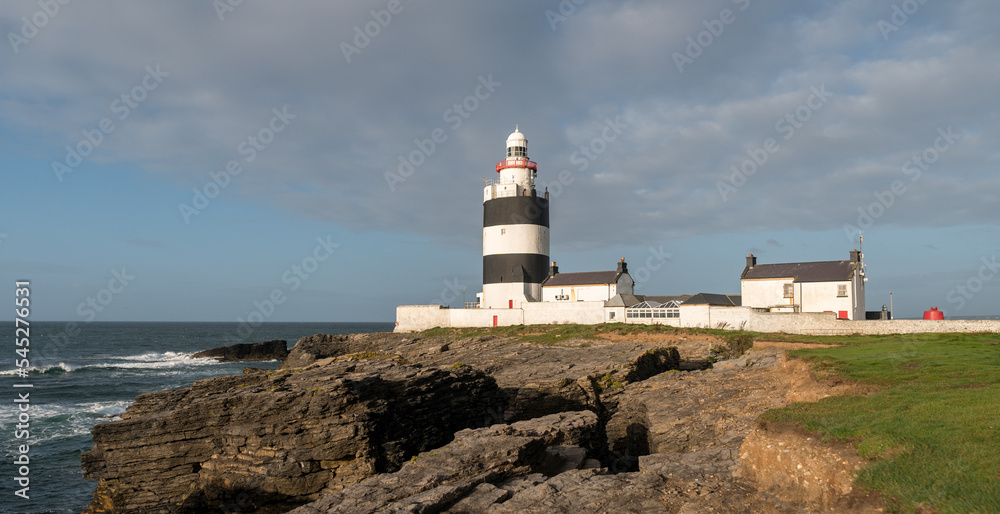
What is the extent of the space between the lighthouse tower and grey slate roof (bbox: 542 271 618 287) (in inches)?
47.0

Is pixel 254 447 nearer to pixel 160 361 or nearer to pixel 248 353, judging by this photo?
pixel 160 361

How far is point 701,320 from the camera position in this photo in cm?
4541

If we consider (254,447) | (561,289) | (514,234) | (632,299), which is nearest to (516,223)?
(514,234)

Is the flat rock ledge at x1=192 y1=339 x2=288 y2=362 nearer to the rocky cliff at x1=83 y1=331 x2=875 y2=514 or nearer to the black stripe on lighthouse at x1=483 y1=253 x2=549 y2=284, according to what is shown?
the black stripe on lighthouse at x1=483 y1=253 x2=549 y2=284

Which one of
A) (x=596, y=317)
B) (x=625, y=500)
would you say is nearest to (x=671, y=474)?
(x=625, y=500)

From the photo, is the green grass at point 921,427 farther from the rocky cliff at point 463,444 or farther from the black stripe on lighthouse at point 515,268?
the black stripe on lighthouse at point 515,268

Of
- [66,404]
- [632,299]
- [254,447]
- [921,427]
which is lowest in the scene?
[66,404]

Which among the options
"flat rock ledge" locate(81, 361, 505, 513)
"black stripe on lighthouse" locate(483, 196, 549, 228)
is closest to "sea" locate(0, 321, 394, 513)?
"flat rock ledge" locate(81, 361, 505, 513)

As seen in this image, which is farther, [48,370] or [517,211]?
[48,370]

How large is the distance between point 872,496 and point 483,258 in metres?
50.7

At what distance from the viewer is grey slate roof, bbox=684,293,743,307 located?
47.3m

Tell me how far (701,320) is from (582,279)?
13837mm

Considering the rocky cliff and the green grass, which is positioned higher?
the green grass

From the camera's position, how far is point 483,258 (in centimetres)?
5881
